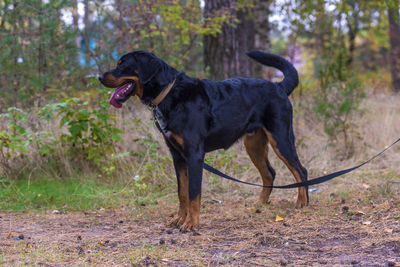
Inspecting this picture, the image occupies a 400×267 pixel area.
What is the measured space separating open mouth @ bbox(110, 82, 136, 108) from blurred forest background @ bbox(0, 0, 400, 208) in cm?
186

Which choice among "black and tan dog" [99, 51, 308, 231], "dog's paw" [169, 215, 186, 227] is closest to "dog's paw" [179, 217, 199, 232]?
"black and tan dog" [99, 51, 308, 231]

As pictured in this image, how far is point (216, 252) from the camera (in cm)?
340

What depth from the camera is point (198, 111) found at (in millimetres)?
4160

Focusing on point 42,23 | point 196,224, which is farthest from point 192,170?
point 42,23

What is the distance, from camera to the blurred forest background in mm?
6145

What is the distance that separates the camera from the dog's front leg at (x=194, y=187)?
4.05 m

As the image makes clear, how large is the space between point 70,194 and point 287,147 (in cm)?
276

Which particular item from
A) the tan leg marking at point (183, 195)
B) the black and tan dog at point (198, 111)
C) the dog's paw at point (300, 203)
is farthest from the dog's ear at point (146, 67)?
the dog's paw at point (300, 203)

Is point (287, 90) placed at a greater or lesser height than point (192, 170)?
greater

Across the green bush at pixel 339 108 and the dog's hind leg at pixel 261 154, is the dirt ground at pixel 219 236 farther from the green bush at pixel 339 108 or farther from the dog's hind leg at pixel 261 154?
the green bush at pixel 339 108

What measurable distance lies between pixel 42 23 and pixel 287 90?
487 cm

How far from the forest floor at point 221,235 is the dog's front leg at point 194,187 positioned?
10 cm

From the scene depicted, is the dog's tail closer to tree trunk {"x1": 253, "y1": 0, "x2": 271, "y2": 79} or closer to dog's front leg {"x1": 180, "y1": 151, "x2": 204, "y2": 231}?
dog's front leg {"x1": 180, "y1": 151, "x2": 204, "y2": 231}

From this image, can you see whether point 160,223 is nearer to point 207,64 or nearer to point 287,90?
point 287,90
